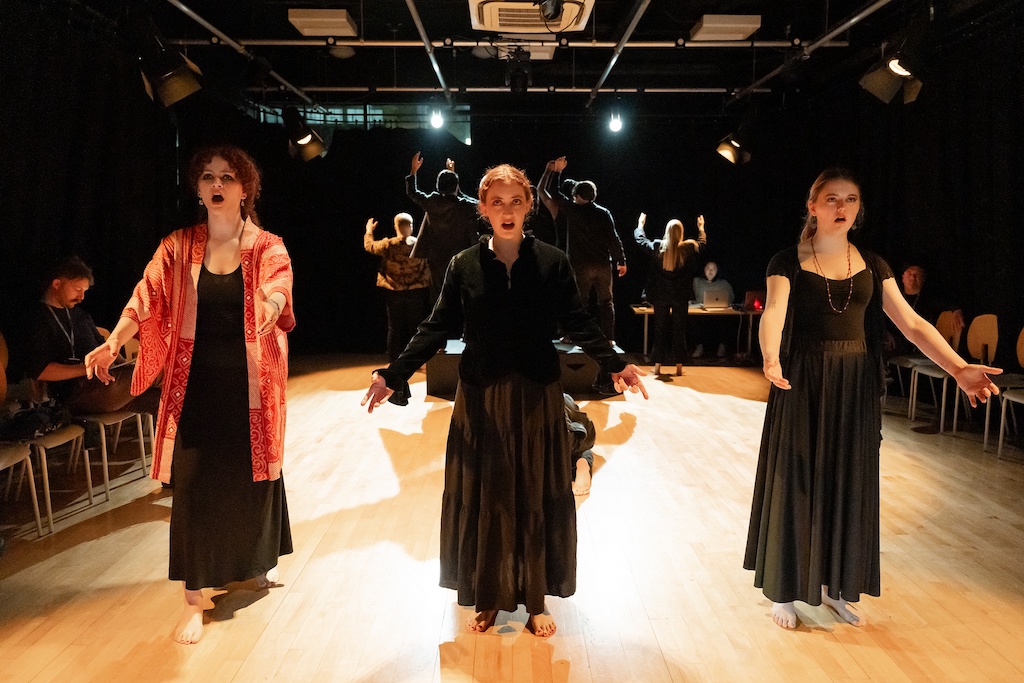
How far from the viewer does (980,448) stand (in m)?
5.62

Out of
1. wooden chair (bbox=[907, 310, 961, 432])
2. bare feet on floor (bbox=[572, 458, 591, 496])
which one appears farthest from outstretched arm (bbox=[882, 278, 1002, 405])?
wooden chair (bbox=[907, 310, 961, 432])

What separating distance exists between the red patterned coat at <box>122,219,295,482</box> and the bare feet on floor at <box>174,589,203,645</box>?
1.53 feet

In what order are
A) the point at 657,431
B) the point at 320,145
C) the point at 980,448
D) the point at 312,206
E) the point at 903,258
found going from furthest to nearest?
the point at 312,206
the point at 320,145
the point at 903,258
the point at 657,431
the point at 980,448

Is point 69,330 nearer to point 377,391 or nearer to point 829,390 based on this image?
point 377,391

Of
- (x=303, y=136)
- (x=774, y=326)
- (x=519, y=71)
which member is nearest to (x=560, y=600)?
(x=774, y=326)

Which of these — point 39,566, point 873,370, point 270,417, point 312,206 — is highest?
point 312,206

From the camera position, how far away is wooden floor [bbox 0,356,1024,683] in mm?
2654

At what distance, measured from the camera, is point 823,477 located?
280cm

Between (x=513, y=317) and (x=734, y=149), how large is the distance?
6817 millimetres

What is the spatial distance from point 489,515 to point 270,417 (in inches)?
34.7

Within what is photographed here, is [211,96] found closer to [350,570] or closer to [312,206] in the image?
[312,206]

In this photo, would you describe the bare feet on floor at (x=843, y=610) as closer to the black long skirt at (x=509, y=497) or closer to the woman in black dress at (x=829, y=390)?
the woman in black dress at (x=829, y=390)

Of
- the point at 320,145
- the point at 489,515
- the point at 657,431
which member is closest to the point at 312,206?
the point at 320,145

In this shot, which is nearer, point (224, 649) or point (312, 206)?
point (224, 649)
